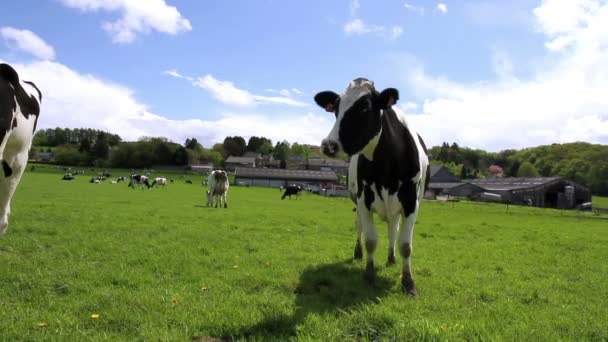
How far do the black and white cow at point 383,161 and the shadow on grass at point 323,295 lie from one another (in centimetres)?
42

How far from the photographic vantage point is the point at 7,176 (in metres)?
5.51

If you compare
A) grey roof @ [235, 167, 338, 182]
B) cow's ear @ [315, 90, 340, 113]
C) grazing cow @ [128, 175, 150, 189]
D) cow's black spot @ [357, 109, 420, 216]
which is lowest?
grazing cow @ [128, 175, 150, 189]

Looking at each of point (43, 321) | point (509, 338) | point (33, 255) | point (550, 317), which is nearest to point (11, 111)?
point (43, 321)

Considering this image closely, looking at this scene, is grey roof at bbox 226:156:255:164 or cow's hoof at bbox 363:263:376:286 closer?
cow's hoof at bbox 363:263:376:286

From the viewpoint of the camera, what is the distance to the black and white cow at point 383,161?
5.70 m

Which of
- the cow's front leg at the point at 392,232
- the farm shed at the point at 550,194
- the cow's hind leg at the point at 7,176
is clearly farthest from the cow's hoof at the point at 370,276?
the farm shed at the point at 550,194

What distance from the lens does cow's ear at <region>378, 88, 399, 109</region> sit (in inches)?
230

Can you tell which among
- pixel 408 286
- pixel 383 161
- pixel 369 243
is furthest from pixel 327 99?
pixel 408 286

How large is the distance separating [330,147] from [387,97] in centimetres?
139

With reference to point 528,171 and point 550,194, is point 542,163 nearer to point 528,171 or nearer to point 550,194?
point 528,171

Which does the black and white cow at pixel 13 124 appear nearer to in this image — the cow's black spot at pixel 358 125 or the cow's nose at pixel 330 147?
the cow's nose at pixel 330 147

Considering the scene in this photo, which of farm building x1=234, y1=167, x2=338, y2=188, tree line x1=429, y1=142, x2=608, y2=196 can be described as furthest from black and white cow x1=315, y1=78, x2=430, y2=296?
tree line x1=429, y1=142, x2=608, y2=196

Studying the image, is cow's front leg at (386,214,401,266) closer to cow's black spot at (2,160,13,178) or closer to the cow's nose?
the cow's nose

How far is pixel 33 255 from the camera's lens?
25.6ft
